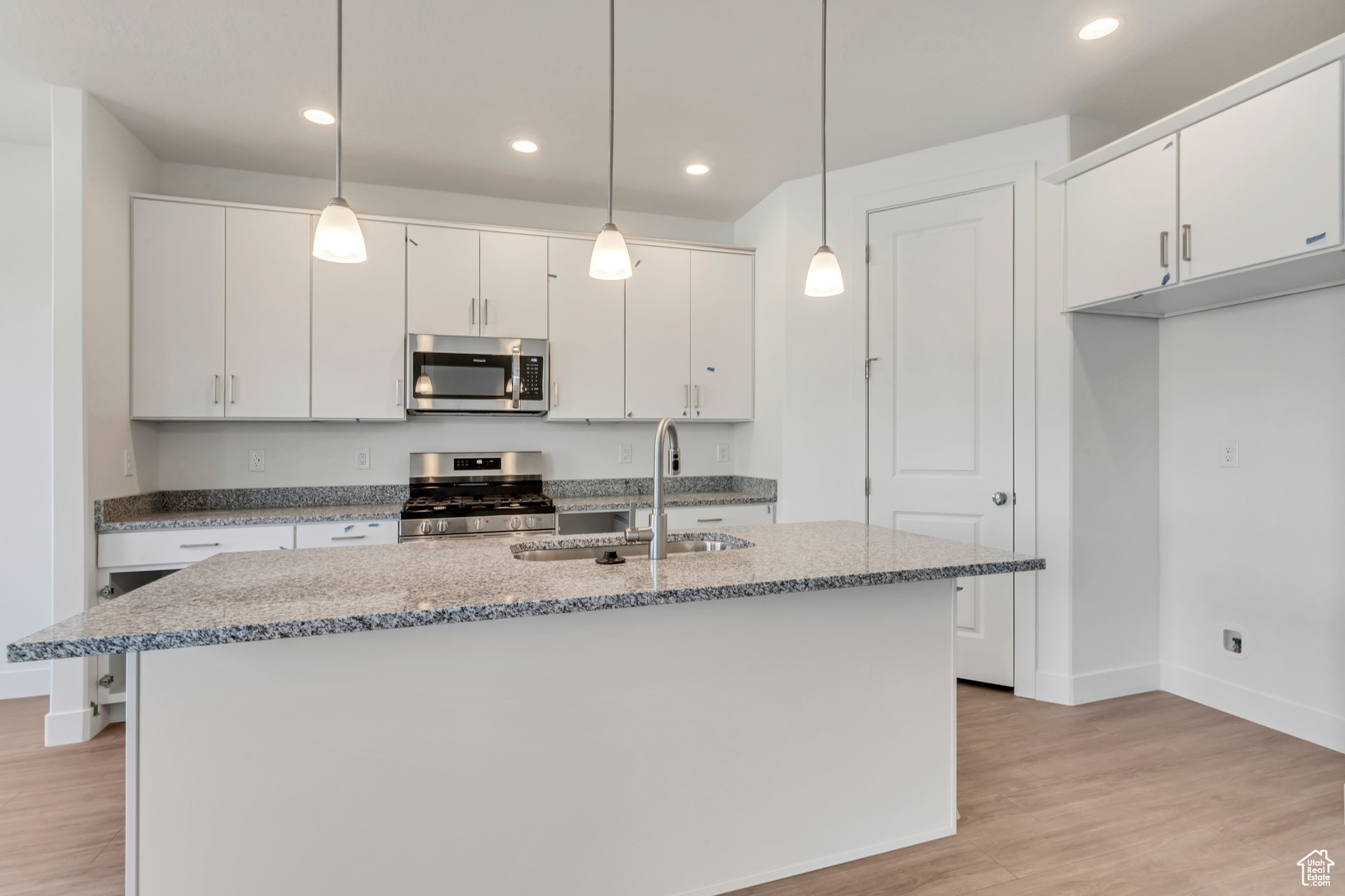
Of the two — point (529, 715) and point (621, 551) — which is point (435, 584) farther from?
point (621, 551)

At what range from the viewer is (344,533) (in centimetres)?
319

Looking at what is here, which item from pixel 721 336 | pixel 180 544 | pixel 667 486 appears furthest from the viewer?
pixel 667 486

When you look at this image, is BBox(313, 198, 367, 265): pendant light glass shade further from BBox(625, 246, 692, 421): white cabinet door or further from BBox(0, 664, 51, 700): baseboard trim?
BBox(0, 664, 51, 700): baseboard trim

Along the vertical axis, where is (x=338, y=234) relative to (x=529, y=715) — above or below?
above

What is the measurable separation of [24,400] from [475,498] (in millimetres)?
2138

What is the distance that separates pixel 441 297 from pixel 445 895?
2.79m

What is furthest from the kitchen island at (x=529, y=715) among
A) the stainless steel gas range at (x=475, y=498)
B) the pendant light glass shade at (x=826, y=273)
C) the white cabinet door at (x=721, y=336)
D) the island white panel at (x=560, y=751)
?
the white cabinet door at (x=721, y=336)

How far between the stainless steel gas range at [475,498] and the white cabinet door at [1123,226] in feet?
8.90

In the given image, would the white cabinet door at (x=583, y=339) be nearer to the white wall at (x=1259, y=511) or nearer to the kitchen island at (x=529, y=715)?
the kitchen island at (x=529, y=715)

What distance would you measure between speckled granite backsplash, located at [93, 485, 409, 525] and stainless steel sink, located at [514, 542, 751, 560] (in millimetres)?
1919

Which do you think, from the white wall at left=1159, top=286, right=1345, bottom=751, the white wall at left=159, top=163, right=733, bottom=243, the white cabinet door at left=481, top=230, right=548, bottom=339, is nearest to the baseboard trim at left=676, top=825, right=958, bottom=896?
the white wall at left=1159, top=286, right=1345, bottom=751

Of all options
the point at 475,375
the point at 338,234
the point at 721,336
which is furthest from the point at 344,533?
the point at 721,336

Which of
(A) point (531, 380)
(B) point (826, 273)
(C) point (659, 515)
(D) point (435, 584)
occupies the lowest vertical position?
(D) point (435, 584)

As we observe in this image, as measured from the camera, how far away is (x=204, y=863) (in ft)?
4.51
